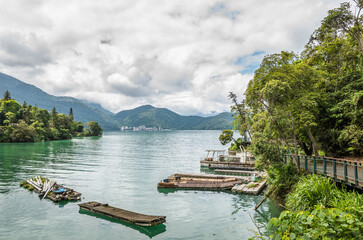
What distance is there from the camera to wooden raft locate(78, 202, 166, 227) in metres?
15.8

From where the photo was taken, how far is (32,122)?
122 m

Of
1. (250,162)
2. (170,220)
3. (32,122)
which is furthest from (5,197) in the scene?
(32,122)

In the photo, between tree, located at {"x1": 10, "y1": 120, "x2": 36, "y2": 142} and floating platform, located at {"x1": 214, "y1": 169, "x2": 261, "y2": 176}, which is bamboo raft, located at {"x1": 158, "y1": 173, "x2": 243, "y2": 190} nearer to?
floating platform, located at {"x1": 214, "y1": 169, "x2": 261, "y2": 176}

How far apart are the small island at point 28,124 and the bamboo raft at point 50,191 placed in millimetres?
91772

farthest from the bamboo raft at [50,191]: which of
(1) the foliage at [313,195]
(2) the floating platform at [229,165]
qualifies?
(2) the floating platform at [229,165]

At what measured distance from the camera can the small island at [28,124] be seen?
102062 millimetres

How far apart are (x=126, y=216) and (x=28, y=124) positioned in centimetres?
12915

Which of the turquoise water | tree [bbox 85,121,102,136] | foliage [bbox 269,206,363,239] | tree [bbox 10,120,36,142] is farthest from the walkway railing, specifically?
tree [bbox 85,121,102,136]

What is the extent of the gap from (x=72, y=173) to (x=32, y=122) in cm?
10589

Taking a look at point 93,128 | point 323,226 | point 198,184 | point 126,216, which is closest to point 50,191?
point 126,216

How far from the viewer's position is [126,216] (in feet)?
55.3

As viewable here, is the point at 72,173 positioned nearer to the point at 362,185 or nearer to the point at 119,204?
the point at 119,204

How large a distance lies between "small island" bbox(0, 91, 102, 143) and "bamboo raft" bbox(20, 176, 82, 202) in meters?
91.8

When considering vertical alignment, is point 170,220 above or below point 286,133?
below
